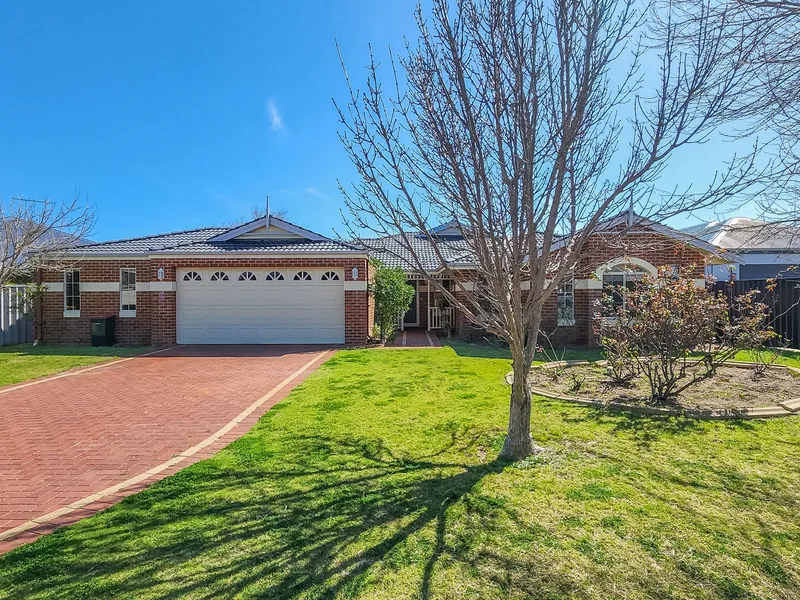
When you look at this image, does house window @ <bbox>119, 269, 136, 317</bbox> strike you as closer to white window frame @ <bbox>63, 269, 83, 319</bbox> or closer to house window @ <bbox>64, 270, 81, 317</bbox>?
white window frame @ <bbox>63, 269, 83, 319</bbox>

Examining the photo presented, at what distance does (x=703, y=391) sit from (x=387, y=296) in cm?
1027

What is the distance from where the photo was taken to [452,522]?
3.25 meters

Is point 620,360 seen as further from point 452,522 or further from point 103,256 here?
point 103,256

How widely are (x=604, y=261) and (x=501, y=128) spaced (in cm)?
179

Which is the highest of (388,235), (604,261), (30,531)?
(388,235)

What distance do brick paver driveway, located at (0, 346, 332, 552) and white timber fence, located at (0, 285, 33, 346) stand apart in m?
8.34

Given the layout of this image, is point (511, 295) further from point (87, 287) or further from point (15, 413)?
point (87, 287)

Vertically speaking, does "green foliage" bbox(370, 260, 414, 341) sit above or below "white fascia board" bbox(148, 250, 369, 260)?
below

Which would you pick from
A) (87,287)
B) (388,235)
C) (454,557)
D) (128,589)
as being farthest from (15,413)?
(87,287)

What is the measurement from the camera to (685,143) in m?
3.90

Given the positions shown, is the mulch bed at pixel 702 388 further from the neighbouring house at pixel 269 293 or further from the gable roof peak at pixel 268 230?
the gable roof peak at pixel 268 230

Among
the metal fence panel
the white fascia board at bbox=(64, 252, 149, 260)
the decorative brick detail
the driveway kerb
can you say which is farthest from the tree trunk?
the white fascia board at bbox=(64, 252, 149, 260)

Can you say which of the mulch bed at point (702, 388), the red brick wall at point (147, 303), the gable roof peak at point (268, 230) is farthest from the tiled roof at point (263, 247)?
the mulch bed at point (702, 388)

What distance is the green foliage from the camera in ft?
51.8
